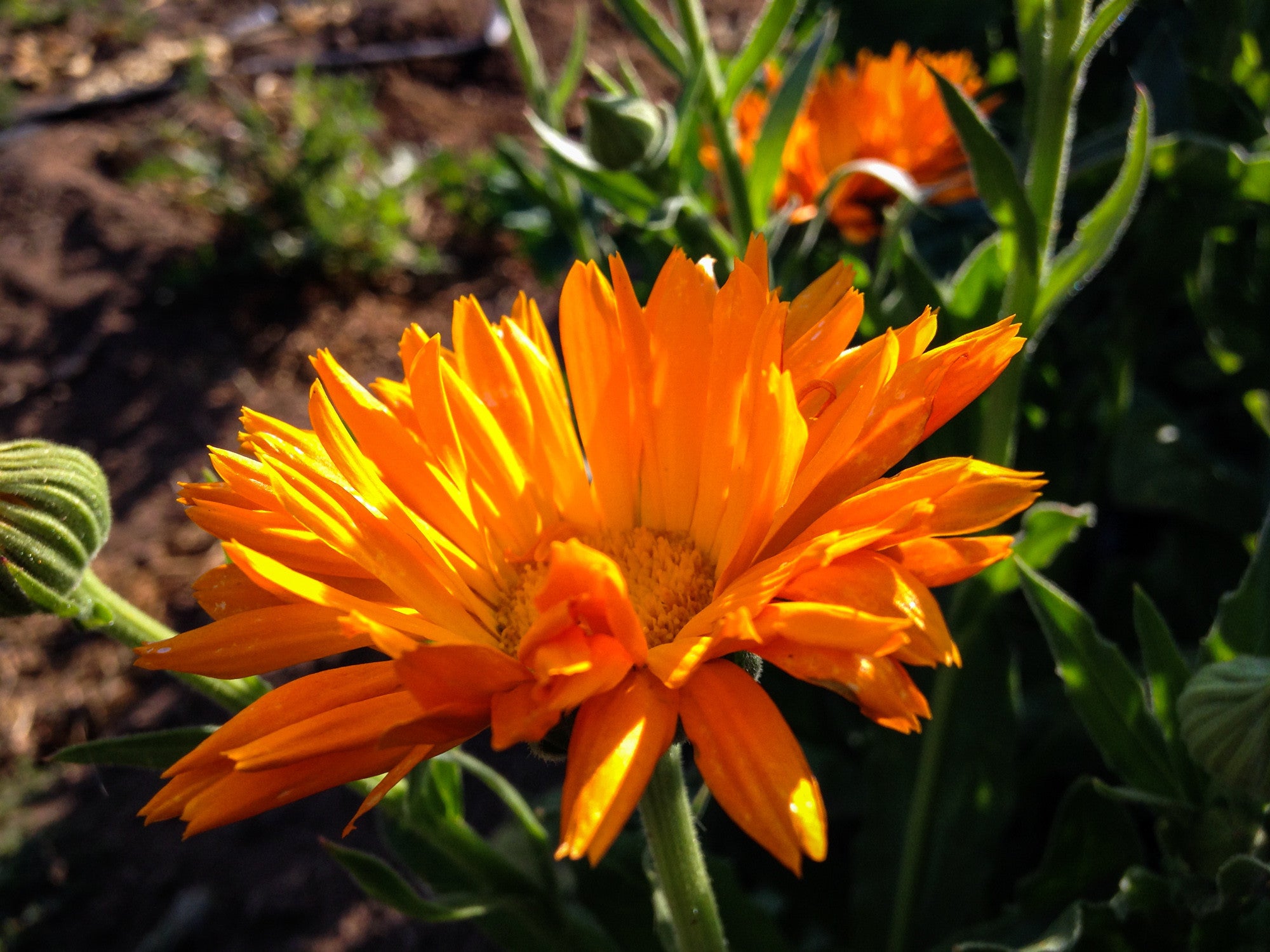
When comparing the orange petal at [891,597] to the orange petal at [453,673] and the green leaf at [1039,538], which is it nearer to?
the orange petal at [453,673]

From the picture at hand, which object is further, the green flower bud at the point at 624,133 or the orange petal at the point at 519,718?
the green flower bud at the point at 624,133

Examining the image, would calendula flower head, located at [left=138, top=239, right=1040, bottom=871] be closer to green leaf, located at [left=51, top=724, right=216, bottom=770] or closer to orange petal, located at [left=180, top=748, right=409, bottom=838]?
orange petal, located at [left=180, top=748, right=409, bottom=838]

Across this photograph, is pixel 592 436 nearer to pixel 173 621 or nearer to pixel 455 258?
pixel 173 621

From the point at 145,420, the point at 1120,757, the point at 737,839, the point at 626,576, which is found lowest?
the point at 737,839

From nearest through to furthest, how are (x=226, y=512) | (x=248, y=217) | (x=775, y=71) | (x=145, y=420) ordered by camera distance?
(x=226, y=512), (x=775, y=71), (x=145, y=420), (x=248, y=217)

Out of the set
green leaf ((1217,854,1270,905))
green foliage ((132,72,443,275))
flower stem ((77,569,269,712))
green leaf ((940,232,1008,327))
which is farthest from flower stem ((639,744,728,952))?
green foliage ((132,72,443,275))

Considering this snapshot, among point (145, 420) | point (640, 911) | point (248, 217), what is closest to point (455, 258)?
point (248, 217)

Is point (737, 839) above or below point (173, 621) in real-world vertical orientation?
below

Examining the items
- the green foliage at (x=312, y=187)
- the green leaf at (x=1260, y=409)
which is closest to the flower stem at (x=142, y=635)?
the green leaf at (x=1260, y=409)
